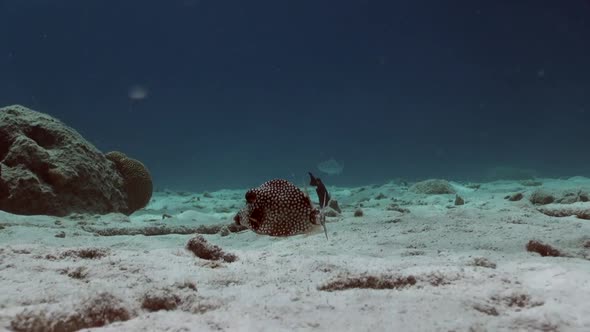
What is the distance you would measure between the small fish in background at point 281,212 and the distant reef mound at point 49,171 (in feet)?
21.4

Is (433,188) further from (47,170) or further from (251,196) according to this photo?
(47,170)

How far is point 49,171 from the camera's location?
25.9 feet

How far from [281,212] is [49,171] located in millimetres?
7070

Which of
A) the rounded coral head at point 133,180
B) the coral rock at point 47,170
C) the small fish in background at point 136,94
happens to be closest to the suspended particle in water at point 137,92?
the small fish in background at point 136,94

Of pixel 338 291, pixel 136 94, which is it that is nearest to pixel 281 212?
pixel 338 291

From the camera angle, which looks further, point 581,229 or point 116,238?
point 116,238

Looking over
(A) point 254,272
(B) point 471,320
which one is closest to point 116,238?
(A) point 254,272

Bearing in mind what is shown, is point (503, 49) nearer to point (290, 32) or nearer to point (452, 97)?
point (452, 97)

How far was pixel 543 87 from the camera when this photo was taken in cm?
3231

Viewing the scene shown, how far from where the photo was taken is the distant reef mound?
24.5 ft

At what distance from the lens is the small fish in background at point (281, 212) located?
302 centimetres

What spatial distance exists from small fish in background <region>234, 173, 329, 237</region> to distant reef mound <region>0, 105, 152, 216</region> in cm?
652

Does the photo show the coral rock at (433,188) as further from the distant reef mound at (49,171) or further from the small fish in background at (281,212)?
the small fish in background at (281,212)

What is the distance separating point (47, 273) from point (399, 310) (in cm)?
248
